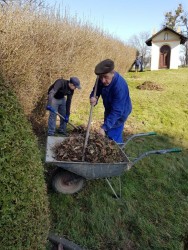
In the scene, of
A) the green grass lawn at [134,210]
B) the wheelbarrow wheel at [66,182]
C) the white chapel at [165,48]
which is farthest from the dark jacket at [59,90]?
the white chapel at [165,48]

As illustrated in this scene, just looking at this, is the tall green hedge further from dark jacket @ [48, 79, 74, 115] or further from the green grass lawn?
dark jacket @ [48, 79, 74, 115]

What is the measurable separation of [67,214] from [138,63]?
26.3 m

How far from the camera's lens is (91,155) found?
3.56 metres

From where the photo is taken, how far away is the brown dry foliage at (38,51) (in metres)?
5.14

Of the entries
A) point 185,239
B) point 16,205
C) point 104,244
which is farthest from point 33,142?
point 185,239

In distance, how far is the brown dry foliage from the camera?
202 inches

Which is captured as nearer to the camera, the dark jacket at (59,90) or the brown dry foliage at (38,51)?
the brown dry foliage at (38,51)

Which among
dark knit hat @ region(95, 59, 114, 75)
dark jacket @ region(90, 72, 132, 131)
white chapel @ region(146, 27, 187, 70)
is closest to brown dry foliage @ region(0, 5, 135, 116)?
dark knit hat @ region(95, 59, 114, 75)

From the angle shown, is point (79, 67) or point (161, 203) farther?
point (79, 67)

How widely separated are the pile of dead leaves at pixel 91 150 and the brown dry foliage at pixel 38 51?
753 millimetres

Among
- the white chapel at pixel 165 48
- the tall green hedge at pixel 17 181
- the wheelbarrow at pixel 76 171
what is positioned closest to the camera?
the tall green hedge at pixel 17 181

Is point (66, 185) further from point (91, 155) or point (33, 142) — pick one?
point (33, 142)

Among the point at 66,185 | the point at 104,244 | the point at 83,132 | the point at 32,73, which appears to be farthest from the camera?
the point at 32,73

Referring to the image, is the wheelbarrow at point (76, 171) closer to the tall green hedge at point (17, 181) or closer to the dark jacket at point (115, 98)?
the dark jacket at point (115, 98)
